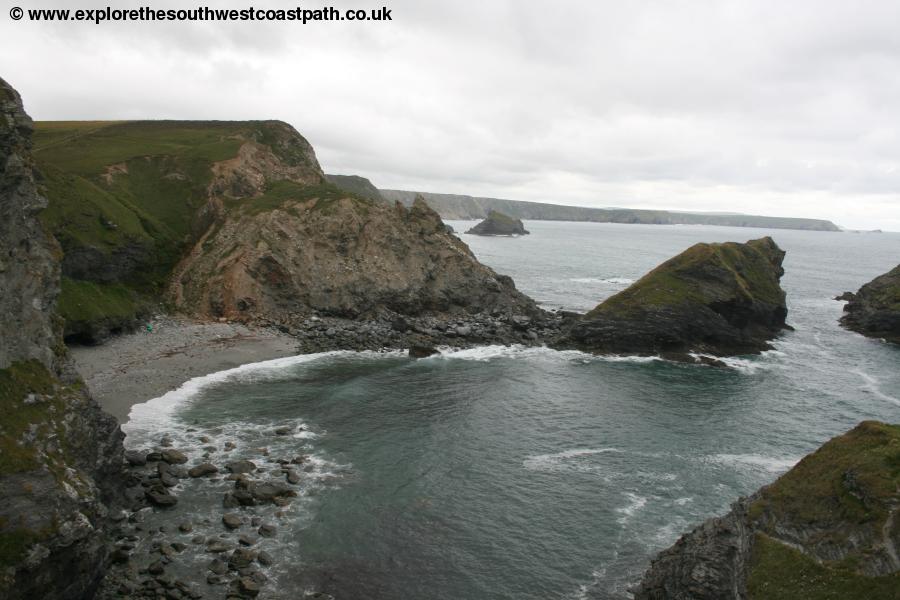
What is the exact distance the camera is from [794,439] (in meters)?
47.4

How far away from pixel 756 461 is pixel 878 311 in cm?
6543

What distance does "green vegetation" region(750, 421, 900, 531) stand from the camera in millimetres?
21578

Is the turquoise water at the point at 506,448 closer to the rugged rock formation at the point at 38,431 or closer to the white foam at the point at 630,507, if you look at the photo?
the white foam at the point at 630,507

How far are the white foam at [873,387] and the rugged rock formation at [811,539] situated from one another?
41800 mm

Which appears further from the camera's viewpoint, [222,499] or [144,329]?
[144,329]

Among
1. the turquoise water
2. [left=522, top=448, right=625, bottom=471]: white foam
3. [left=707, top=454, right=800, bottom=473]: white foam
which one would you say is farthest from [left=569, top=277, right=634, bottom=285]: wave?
[left=522, top=448, right=625, bottom=471]: white foam

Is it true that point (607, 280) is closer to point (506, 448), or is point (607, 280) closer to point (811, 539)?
point (506, 448)

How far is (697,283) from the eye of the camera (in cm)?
7888

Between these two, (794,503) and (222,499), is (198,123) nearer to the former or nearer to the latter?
(222,499)

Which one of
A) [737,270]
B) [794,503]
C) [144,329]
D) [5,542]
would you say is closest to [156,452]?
[5,542]

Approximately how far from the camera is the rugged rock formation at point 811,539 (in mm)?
19969

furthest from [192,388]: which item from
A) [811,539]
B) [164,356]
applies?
[811,539]

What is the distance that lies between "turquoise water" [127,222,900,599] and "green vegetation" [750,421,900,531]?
849cm

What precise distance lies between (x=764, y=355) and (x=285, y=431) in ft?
196
